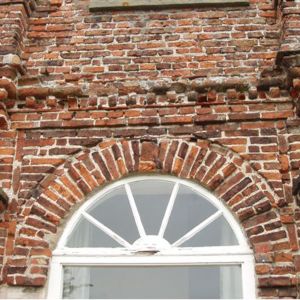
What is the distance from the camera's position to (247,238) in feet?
17.6

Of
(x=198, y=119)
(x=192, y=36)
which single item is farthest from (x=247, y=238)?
(x=192, y=36)

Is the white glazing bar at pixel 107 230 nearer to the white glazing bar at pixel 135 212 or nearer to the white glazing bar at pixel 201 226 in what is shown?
the white glazing bar at pixel 135 212

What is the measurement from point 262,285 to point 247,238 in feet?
1.56

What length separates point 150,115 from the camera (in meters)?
6.04

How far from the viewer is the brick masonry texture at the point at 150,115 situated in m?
5.45

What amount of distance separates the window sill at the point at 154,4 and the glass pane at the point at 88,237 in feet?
9.09

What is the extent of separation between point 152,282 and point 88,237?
0.76 metres

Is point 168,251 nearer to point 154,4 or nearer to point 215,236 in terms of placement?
point 215,236

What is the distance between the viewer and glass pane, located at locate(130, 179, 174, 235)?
5.77 meters

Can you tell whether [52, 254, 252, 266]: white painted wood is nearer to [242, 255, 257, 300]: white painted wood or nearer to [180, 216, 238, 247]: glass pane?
[242, 255, 257, 300]: white painted wood

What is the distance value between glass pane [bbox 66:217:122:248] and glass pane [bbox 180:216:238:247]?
74 cm

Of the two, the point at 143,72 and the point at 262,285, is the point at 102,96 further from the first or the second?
the point at 262,285

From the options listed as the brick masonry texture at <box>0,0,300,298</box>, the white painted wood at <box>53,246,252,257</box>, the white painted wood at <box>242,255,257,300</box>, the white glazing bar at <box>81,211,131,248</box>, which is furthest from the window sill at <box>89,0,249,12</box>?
the white painted wood at <box>242,255,257,300</box>

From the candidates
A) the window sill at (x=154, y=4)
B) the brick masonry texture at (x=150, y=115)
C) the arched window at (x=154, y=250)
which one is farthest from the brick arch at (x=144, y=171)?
the window sill at (x=154, y=4)
